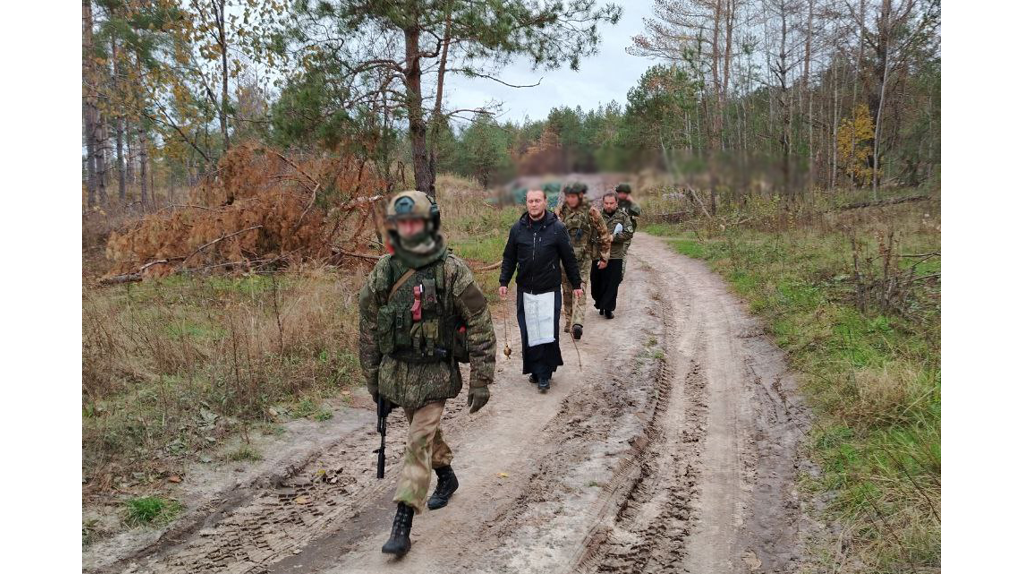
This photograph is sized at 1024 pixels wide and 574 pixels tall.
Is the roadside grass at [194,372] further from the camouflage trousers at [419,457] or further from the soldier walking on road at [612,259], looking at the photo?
the soldier walking on road at [612,259]

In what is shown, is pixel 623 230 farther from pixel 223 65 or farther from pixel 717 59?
pixel 223 65

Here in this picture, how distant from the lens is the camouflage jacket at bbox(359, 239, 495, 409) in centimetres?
384

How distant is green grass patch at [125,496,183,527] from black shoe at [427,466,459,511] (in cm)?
179

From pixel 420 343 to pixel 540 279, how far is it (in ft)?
10.0

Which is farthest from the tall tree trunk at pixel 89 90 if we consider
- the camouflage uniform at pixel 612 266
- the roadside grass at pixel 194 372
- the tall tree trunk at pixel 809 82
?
the tall tree trunk at pixel 809 82

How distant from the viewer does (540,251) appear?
671 cm

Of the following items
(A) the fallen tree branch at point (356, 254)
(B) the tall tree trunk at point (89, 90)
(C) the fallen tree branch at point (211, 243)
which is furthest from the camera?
(B) the tall tree trunk at point (89, 90)

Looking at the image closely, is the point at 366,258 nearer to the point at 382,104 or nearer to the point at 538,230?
the point at 382,104

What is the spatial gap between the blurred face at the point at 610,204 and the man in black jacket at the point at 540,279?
2.33 metres

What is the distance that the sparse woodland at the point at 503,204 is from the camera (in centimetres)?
424

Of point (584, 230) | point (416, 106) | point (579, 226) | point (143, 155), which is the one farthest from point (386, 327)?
point (143, 155)

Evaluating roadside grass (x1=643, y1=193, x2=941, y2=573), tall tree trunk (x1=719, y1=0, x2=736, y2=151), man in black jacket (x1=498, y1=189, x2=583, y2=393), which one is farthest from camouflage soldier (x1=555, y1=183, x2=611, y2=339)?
tall tree trunk (x1=719, y1=0, x2=736, y2=151)

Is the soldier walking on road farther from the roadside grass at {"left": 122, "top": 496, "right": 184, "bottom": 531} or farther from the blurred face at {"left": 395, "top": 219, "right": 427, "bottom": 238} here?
the roadside grass at {"left": 122, "top": 496, "right": 184, "bottom": 531}

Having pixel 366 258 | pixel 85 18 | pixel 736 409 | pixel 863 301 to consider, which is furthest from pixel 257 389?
pixel 85 18
